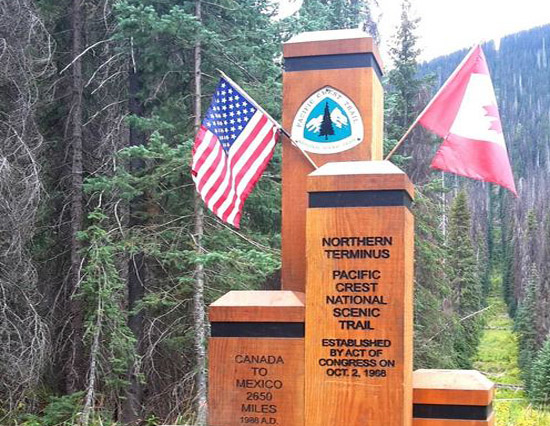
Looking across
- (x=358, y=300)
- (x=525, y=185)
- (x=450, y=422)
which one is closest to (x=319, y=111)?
(x=358, y=300)

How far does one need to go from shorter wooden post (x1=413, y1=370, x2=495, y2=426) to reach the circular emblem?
160 centimetres

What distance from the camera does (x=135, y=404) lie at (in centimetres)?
1152

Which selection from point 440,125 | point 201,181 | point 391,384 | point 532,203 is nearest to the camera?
point 391,384

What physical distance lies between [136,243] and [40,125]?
3.85m

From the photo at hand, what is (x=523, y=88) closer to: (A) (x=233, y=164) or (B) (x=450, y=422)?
A: (A) (x=233, y=164)

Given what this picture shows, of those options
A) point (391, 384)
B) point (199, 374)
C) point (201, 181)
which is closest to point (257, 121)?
point (201, 181)

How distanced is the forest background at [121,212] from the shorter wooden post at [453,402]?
433 centimetres

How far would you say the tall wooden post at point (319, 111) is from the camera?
492 centimetres

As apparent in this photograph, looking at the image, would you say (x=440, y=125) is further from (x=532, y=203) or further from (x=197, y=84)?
(x=532, y=203)

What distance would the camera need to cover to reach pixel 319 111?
16.4 ft

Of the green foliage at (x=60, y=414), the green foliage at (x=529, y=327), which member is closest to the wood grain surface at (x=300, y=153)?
the green foliage at (x=60, y=414)

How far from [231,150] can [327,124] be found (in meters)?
0.79

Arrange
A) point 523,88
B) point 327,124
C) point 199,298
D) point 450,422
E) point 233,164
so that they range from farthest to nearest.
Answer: point 523,88, point 199,298, point 233,164, point 327,124, point 450,422

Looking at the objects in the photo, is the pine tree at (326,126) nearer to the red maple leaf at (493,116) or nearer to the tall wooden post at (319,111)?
the tall wooden post at (319,111)
